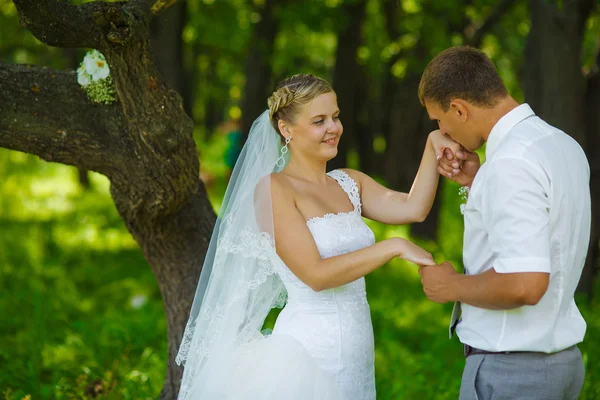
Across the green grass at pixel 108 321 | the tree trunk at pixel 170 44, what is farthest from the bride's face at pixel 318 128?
the tree trunk at pixel 170 44

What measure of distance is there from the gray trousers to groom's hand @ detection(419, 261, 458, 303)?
285 mm

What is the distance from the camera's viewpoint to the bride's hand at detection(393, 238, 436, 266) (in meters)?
3.08

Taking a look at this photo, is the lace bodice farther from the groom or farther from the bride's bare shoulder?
the groom

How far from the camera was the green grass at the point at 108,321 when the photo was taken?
541 centimetres

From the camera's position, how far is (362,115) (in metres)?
17.4

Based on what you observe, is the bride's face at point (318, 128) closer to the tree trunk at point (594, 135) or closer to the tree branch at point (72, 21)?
the tree branch at point (72, 21)

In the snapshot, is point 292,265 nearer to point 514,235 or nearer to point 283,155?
point 283,155

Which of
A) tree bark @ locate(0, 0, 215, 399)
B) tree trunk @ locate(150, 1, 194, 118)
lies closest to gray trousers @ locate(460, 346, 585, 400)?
tree bark @ locate(0, 0, 215, 399)

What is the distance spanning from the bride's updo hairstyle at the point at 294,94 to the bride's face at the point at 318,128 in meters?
0.03

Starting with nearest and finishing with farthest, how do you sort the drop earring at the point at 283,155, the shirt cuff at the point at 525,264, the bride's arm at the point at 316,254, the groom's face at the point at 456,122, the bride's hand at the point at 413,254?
the shirt cuff at the point at 525,264 → the groom's face at the point at 456,122 → the bride's hand at the point at 413,254 → the bride's arm at the point at 316,254 → the drop earring at the point at 283,155

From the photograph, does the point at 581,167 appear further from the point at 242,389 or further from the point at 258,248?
the point at 242,389

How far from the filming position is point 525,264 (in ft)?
8.21

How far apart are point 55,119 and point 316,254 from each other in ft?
5.88

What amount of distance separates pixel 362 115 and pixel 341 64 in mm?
4959
